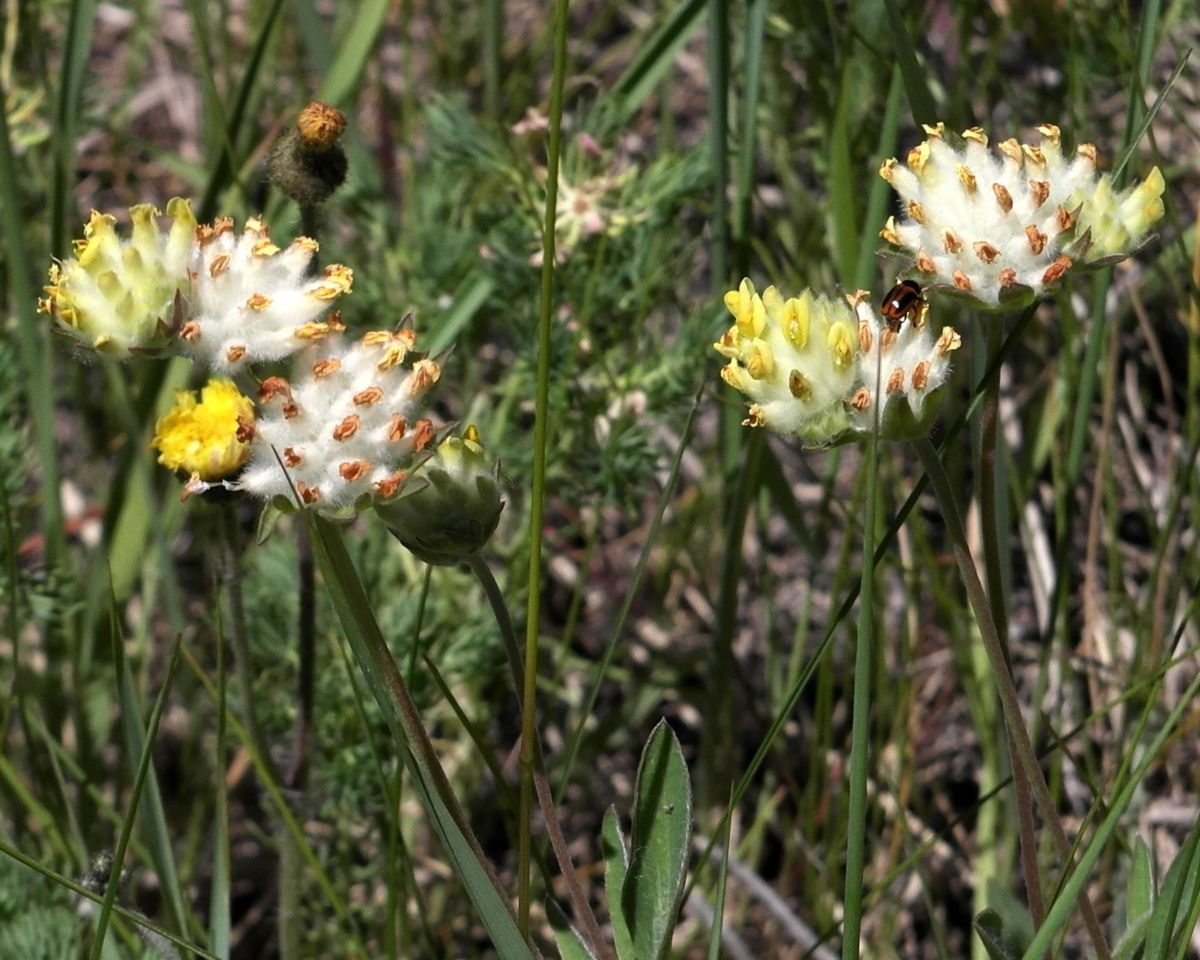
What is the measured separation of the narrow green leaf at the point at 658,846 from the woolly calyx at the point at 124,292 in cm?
76

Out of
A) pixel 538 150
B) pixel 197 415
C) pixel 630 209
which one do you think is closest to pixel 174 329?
pixel 197 415

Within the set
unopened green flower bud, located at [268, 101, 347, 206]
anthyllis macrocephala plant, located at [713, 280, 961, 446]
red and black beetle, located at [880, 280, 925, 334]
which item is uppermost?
unopened green flower bud, located at [268, 101, 347, 206]

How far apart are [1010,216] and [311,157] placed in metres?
0.99

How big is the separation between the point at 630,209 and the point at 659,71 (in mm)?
290

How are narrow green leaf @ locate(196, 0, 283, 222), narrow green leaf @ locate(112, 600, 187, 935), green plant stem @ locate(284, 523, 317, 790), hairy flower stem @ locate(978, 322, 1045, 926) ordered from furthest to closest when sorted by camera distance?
narrow green leaf @ locate(196, 0, 283, 222) → green plant stem @ locate(284, 523, 317, 790) → narrow green leaf @ locate(112, 600, 187, 935) → hairy flower stem @ locate(978, 322, 1045, 926)

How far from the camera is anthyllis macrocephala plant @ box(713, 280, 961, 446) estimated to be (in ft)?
5.20

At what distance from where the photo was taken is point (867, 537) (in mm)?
1467

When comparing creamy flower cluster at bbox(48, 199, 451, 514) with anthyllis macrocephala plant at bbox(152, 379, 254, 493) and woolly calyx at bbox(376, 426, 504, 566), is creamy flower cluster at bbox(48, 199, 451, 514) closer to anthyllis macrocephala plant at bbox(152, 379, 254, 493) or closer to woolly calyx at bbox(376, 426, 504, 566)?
woolly calyx at bbox(376, 426, 504, 566)

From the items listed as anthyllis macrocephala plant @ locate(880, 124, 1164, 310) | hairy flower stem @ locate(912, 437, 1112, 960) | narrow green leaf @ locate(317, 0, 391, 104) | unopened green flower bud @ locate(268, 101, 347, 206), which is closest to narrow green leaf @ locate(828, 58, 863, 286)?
anthyllis macrocephala plant @ locate(880, 124, 1164, 310)

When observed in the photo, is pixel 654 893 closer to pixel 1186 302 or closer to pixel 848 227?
pixel 848 227

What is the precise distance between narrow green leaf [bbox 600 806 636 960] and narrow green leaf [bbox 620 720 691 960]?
0.01 meters

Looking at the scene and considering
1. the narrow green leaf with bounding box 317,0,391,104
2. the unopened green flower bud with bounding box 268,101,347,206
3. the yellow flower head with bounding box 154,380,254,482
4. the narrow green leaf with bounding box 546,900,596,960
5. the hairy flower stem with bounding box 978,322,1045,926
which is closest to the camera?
the hairy flower stem with bounding box 978,322,1045,926

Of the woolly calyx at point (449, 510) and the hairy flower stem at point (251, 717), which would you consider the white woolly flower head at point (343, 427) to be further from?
the hairy flower stem at point (251, 717)

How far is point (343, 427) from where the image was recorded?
1577 mm
